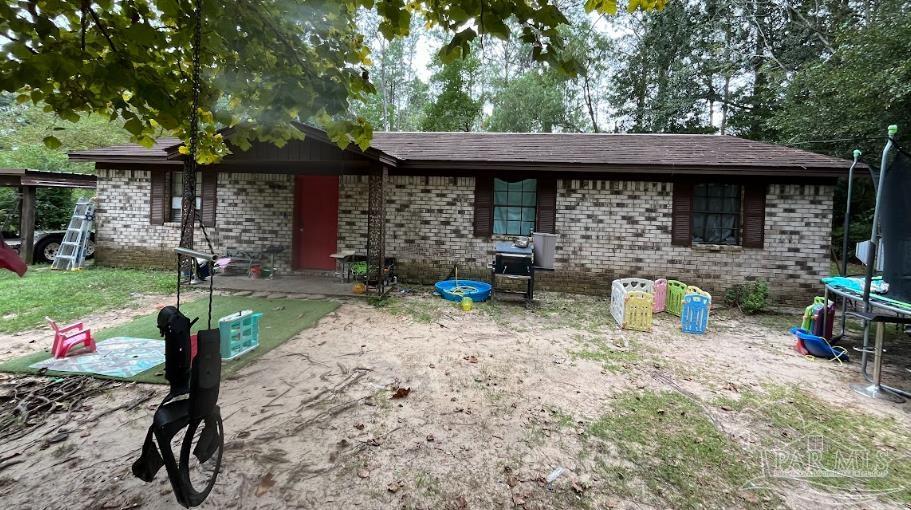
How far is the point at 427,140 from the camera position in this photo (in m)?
11.5

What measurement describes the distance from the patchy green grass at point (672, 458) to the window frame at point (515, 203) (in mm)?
5871

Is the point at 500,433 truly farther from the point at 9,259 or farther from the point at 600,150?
the point at 600,150

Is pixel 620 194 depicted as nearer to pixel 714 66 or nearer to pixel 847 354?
pixel 847 354

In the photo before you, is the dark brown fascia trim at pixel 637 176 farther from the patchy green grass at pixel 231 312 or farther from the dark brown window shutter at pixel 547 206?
the patchy green grass at pixel 231 312

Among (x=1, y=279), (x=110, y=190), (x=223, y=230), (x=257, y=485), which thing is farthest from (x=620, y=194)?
(x=1, y=279)

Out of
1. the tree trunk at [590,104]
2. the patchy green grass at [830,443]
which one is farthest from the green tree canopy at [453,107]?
the patchy green grass at [830,443]

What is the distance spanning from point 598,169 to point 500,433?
677 centimetres

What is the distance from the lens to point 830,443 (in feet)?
10.9

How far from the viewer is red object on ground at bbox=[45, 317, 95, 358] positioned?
4.42m

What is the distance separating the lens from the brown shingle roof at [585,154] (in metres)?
8.20

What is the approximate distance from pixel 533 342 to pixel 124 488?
4.51m

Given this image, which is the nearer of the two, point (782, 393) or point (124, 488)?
point (124, 488)

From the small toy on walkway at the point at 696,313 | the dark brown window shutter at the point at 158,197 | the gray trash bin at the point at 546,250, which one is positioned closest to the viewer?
the small toy on walkway at the point at 696,313

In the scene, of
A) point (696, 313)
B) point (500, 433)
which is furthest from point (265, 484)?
point (696, 313)
